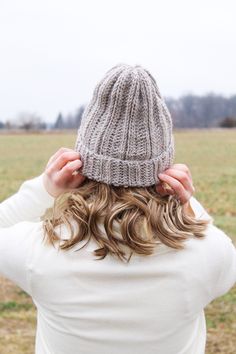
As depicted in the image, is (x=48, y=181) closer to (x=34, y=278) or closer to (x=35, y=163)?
(x=34, y=278)

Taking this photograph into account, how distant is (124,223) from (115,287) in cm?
15

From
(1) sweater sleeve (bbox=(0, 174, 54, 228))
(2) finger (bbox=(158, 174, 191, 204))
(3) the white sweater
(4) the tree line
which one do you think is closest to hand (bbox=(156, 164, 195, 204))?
(2) finger (bbox=(158, 174, 191, 204))

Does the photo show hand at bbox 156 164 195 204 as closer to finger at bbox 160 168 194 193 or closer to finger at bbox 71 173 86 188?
finger at bbox 160 168 194 193

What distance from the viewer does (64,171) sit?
141 centimetres

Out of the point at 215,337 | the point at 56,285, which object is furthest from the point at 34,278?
the point at 215,337

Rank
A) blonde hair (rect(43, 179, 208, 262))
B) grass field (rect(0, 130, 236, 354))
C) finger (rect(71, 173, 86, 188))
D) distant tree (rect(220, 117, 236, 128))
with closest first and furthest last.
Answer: blonde hair (rect(43, 179, 208, 262)), finger (rect(71, 173, 86, 188)), grass field (rect(0, 130, 236, 354)), distant tree (rect(220, 117, 236, 128))

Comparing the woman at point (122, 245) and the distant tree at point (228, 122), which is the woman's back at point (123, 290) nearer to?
the woman at point (122, 245)

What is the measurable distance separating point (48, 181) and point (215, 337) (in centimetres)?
311

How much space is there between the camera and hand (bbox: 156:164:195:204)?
138cm

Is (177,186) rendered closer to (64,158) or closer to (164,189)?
(164,189)

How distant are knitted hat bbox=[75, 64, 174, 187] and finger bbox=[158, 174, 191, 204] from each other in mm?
23

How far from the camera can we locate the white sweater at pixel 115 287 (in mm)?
1344

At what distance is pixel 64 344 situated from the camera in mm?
1396

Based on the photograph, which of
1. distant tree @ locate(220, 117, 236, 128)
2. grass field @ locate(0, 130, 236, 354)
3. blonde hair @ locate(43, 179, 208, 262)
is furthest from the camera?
distant tree @ locate(220, 117, 236, 128)
